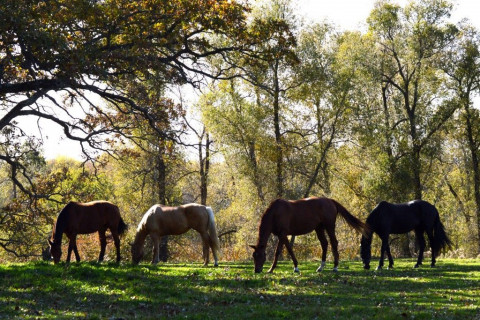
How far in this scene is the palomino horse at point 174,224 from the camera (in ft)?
74.5

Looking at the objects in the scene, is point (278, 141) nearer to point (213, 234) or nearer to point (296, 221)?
point (213, 234)

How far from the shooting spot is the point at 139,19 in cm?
2117

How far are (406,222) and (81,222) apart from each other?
12.5 metres

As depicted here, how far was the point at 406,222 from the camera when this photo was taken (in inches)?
887

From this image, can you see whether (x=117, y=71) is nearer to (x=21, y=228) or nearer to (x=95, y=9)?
(x=95, y=9)

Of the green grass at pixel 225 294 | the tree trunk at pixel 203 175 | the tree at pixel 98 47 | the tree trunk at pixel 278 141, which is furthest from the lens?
the tree trunk at pixel 203 175

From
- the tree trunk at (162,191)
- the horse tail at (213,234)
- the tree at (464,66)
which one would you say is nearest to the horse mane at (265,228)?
the horse tail at (213,234)

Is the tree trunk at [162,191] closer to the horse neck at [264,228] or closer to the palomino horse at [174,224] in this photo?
the palomino horse at [174,224]

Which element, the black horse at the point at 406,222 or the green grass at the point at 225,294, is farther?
the black horse at the point at 406,222

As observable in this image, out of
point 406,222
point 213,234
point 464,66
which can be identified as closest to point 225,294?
point 213,234

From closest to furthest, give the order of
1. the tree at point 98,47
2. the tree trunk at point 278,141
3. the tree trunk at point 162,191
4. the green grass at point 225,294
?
1. the green grass at point 225,294
2. the tree at point 98,47
3. the tree trunk at point 278,141
4. the tree trunk at point 162,191

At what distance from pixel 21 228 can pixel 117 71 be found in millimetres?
8454

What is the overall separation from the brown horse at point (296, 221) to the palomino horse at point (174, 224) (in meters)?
3.73

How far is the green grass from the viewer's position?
12.3 meters
